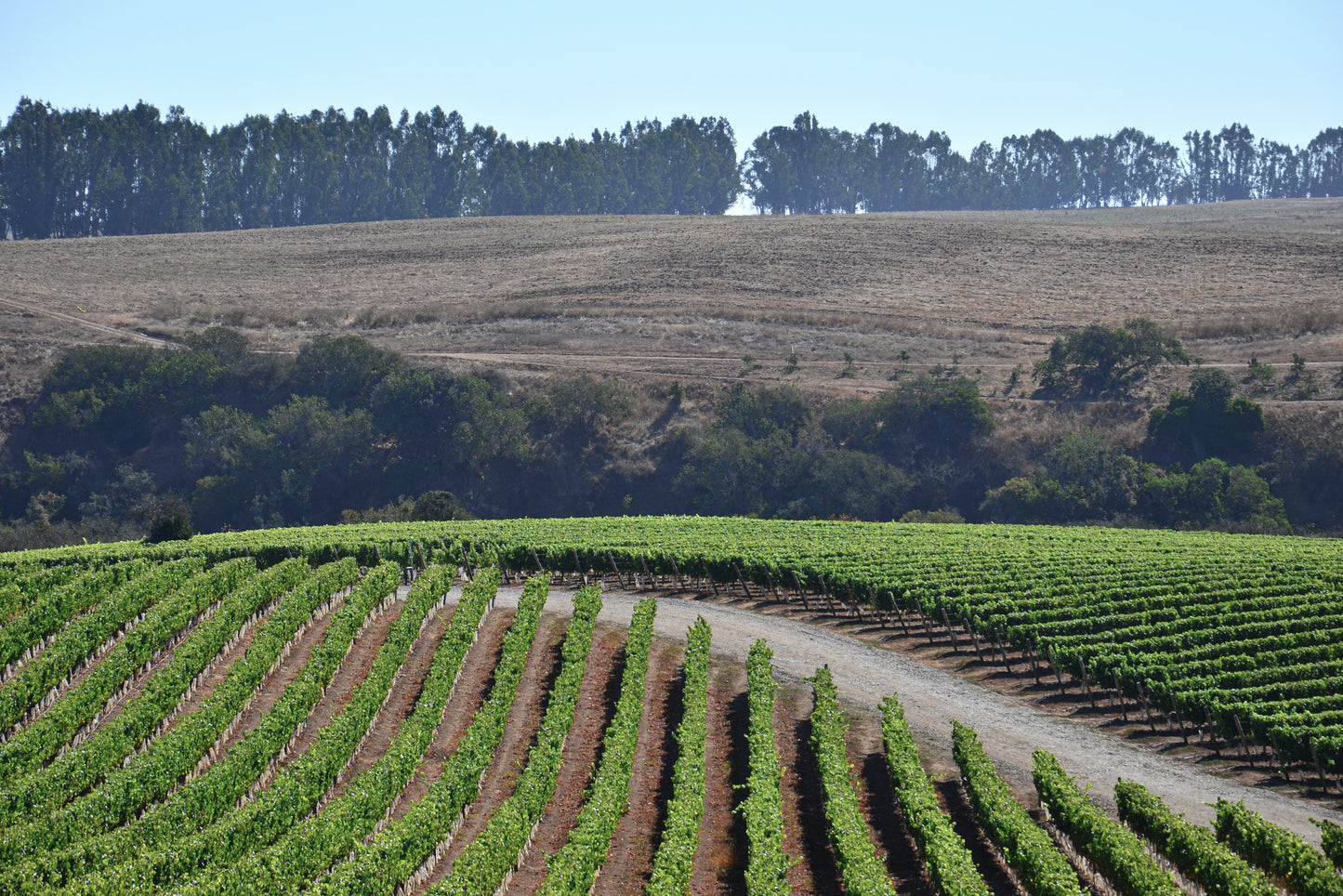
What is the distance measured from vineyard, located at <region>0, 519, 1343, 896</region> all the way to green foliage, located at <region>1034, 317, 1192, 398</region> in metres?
33.8

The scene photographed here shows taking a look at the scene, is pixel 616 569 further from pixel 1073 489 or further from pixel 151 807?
pixel 1073 489

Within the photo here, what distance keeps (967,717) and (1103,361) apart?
54.5 m

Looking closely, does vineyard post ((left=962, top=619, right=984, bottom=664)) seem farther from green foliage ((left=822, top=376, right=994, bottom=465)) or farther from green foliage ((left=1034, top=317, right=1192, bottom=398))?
green foliage ((left=1034, top=317, right=1192, bottom=398))

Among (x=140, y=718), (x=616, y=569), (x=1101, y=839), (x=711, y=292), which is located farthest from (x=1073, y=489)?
(x=140, y=718)

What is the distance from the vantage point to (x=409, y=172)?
170000 millimetres

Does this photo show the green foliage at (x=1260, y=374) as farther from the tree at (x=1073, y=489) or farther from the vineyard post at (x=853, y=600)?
the vineyard post at (x=853, y=600)

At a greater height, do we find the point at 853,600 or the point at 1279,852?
the point at 1279,852

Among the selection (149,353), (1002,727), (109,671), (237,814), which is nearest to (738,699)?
(1002,727)

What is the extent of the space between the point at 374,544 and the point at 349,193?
445ft

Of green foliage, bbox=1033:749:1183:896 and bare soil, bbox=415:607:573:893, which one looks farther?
bare soil, bbox=415:607:573:893

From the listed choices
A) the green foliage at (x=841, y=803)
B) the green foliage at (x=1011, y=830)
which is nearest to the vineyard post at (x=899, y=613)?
the green foliage at (x=841, y=803)

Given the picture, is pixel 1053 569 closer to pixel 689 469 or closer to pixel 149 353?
pixel 689 469

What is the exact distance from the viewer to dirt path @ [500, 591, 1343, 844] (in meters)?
24.0

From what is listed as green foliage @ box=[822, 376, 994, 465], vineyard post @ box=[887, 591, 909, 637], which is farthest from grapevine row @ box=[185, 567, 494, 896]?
green foliage @ box=[822, 376, 994, 465]
